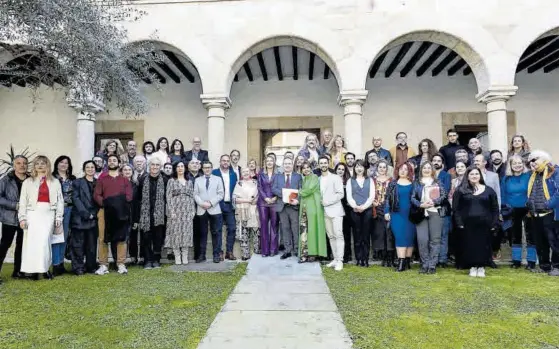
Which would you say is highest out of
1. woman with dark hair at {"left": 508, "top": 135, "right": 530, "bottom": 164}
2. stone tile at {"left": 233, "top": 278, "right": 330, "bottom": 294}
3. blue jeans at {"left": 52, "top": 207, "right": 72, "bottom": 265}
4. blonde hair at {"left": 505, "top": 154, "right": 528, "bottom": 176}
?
woman with dark hair at {"left": 508, "top": 135, "right": 530, "bottom": 164}

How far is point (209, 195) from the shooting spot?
599 centimetres

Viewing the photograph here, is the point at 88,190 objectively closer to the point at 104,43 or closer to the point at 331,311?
the point at 104,43

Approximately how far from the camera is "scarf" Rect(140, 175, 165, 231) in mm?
5672

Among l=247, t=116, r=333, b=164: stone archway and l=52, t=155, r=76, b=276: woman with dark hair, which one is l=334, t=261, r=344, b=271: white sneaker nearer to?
l=52, t=155, r=76, b=276: woman with dark hair

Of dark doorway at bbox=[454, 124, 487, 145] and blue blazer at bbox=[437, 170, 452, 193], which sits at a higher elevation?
dark doorway at bbox=[454, 124, 487, 145]

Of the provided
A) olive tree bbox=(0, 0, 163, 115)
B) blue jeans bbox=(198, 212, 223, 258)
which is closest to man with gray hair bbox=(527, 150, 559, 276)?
blue jeans bbox=(198, 212, 223, 258)

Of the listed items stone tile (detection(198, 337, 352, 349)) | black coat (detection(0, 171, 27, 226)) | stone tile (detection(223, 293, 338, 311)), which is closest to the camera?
stone tile (detection(198, 337, 352, 349))

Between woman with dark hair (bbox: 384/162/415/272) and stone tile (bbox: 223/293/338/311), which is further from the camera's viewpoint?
woman with dark hair (bbox: 384/162/415/272)

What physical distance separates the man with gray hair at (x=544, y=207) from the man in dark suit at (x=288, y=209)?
307 centimetres

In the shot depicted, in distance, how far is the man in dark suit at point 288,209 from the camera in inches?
236

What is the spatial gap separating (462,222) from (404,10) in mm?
4200

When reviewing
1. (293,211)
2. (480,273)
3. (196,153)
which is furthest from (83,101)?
(480,273)

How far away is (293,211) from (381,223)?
125cm

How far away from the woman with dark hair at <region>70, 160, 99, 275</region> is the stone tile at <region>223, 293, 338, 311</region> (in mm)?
2408
